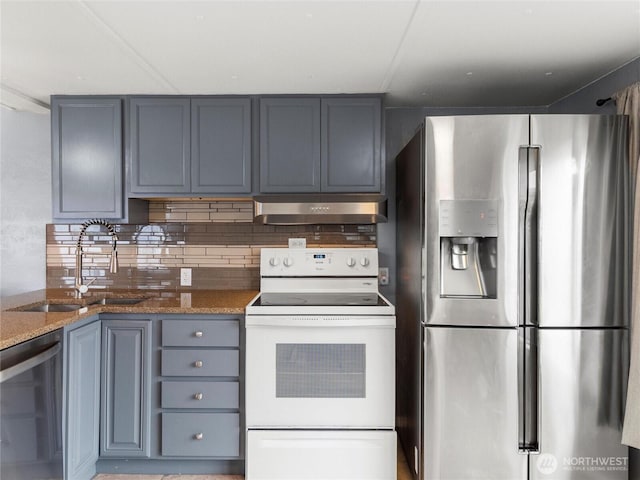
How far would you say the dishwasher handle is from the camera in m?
1.50

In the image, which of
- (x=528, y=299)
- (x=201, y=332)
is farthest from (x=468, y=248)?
(x=201, y=332)

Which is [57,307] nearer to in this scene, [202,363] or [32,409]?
[32,409]

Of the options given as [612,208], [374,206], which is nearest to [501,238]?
[612,208]

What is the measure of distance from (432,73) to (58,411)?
2.51 meters

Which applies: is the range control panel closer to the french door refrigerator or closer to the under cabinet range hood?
the under cabinet range hood

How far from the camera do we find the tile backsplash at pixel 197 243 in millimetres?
2781

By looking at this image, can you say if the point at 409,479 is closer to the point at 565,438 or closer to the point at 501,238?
the point at 565,438

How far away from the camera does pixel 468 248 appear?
6.31 ft

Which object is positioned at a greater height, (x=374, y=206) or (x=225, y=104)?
(x=225, y=104)

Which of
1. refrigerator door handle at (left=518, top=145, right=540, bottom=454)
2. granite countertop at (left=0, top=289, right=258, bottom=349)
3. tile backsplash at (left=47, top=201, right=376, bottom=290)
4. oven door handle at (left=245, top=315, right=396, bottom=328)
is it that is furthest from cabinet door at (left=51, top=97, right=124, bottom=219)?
refrigerator door handle at (left=518, top=145, right=540, bottom=454)

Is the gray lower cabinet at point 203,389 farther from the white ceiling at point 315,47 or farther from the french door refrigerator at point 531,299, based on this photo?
the white ceiling at point 315,47

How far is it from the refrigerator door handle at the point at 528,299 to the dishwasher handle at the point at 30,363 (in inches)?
83.0

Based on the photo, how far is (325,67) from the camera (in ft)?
6.90

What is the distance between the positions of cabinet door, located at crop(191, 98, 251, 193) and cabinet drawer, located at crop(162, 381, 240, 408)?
1131 millimetres
